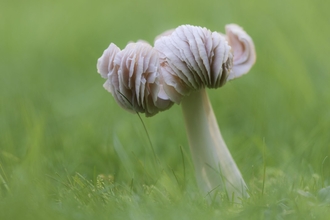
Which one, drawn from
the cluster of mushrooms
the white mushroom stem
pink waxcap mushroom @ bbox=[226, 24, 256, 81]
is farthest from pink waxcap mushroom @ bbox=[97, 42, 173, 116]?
pink waxcap mushroom @ bbox=[226, 24, 256, 81]

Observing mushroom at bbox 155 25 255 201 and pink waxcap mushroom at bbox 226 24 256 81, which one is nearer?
mushroom at bbox 155 25 255 201

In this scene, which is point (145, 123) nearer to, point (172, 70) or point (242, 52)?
point (242, 52)

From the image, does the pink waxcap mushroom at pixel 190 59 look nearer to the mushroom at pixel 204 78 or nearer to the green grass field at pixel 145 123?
the mushroom at pixel 204 78

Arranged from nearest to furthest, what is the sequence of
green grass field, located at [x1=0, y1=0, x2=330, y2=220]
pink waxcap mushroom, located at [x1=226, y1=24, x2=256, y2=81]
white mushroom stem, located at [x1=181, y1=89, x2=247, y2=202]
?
green grass field, located at [x1=0, y1=0, x2=330, y2=220]
white mushroom stem, located at [x1=181, y1=89, x2=247, y2=202]
pink waxcap mushroom, located at [x1=226, y1=24, x2=256, y2=81]

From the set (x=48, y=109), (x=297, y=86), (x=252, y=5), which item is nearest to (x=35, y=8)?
(x=252, y=5)

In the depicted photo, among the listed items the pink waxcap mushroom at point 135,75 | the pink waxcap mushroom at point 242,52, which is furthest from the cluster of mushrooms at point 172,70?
the pink waxcap mushroom at point 242,52

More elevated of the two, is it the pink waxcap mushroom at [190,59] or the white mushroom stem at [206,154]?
the pink waxcap mushroom at [190,59]

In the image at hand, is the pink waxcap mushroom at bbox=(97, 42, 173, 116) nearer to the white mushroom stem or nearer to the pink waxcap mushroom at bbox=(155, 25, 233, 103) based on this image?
the pink waxcap mushroom at bbox=(155, 25, 233, 103)
